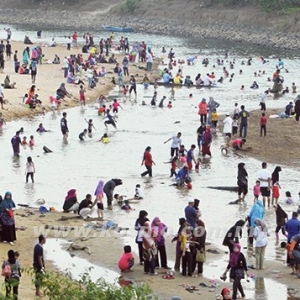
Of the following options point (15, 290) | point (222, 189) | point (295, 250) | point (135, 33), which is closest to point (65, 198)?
point (222, 189)

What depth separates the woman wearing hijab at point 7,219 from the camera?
19391 mm

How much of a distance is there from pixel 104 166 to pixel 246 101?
57.3 ft

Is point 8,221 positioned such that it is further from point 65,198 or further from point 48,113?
point 48,113

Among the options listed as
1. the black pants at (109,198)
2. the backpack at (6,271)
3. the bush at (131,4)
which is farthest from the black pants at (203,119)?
the bush at (131,4)

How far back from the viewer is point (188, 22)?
93.9 meters

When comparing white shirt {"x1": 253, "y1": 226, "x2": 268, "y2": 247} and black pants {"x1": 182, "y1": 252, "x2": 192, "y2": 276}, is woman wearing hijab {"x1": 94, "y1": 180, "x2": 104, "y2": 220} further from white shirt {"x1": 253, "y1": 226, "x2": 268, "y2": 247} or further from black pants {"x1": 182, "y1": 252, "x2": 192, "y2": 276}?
white shirt {"x1": 253, "y1": 226, "x2": 268, "y2": 247}

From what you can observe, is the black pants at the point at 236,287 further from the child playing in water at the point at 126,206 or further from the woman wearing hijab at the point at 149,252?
the child playing in water at the point at 126,206

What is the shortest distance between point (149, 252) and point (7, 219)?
3261 mm

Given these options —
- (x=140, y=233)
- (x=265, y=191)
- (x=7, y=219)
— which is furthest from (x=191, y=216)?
(x=265, y=191)

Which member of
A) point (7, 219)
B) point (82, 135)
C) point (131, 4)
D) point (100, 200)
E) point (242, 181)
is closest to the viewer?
point (7, 219)

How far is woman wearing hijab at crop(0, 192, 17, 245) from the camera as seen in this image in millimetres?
19391

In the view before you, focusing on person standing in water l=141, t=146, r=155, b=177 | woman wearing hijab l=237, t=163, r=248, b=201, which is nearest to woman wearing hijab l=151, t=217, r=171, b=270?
woman wearing hijab l=237, t=163, r=248, b=201

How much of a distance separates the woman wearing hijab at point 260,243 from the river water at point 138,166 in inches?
33.5

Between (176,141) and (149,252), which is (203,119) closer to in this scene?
(176,141)
